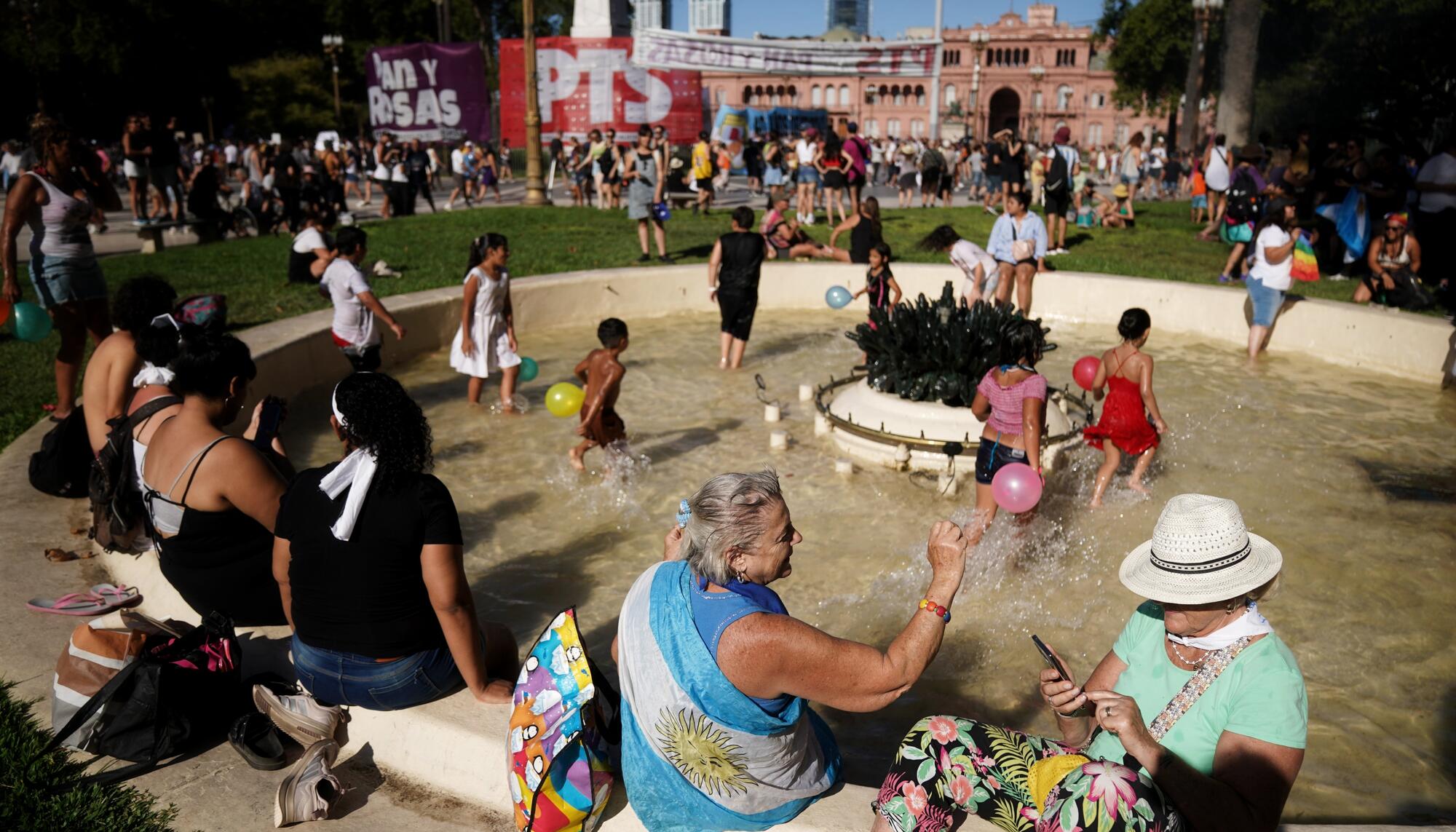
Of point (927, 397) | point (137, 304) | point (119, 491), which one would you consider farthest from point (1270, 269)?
point (119, 491)

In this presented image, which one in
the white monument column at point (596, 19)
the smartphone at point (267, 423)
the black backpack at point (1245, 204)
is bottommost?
the smartphone at point (267, 423)

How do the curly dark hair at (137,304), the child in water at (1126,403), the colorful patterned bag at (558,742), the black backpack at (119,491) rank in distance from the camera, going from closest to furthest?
the colorful patterned bag at (558,742) < the black backpack at (119,491) < the curly dark hair at (137,304) < the child in water at (1126,403)

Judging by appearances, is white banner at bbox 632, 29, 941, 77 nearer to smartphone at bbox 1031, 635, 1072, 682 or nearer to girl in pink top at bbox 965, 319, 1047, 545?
girl in pink top at bbox 965, 319, 1047, 545

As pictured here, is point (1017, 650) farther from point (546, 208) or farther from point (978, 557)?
point (546, 208)

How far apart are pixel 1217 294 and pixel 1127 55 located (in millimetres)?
63633

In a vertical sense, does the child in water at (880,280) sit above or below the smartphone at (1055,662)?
above

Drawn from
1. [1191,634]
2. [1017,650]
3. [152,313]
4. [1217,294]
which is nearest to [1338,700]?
[1017,650]

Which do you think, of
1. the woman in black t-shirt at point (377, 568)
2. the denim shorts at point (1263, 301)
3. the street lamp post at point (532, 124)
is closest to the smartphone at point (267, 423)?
the woman in black t-shirt at point (377, 568)

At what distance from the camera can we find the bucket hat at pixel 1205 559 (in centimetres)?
296

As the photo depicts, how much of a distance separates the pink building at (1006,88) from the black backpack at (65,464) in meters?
113

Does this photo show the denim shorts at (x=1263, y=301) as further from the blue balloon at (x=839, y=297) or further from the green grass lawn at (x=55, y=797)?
the green grass lawn at (x=55, y=797)

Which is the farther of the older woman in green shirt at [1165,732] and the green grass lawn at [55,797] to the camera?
the green grass lawn at [55,797]

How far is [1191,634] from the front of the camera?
121 inches

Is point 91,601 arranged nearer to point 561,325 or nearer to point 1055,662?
point 1055,662
